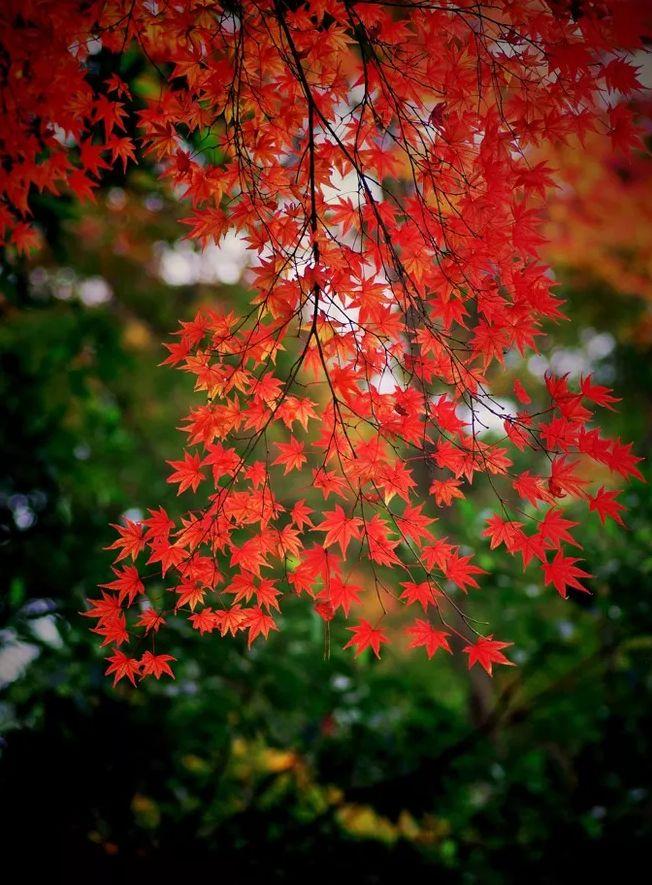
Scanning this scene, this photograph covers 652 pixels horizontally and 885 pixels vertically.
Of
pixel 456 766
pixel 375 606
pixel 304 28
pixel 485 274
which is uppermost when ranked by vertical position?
pixel 375 606

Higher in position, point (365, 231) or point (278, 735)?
point (365, 231)

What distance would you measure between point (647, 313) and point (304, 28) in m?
7.28

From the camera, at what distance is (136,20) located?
5.88ft

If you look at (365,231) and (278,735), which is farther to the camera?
(278,735)

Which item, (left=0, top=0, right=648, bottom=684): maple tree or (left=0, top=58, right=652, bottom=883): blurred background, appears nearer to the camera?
(left=0, top=0, right=648, bottom=684): maple tree

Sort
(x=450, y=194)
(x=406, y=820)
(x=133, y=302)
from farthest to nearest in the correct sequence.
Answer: (x=133, y=302), (x=406, y=820), (x=450, y=194)

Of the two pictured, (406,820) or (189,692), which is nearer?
(189,692)

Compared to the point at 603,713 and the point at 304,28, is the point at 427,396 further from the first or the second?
the point at 603,713

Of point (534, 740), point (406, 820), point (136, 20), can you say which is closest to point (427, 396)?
point (136, 20)

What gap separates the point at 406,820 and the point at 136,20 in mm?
5196

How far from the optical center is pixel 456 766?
10.1 feet

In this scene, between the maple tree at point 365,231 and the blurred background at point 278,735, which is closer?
the maple tree at point 365,231

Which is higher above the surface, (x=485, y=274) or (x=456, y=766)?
(x=485, y=274)

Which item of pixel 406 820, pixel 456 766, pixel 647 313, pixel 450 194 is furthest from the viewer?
pixel 647 313
